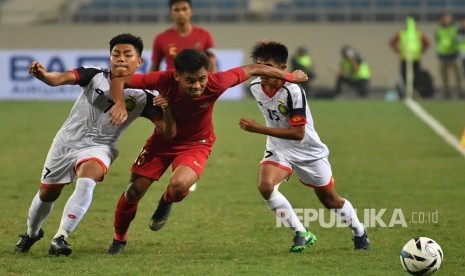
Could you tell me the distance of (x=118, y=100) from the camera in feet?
25.5

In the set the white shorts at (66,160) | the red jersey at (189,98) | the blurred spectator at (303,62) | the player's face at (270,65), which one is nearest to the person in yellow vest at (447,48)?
the blurred spectator at (303,62)

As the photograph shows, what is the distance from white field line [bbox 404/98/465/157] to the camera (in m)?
17.3

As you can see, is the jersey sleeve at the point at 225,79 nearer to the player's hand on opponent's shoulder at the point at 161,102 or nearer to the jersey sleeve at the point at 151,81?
the jersey sleeve at the point at 151,81

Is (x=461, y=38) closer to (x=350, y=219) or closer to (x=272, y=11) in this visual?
(x=272, y=11)

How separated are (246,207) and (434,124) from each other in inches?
390

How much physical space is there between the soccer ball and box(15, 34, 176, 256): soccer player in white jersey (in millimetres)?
1993

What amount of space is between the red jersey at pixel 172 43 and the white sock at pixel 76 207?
5093mm

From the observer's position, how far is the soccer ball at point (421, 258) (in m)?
7.20

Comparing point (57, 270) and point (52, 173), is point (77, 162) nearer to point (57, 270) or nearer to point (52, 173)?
point (52, 173)

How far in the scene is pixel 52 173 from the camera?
8094 millimetres

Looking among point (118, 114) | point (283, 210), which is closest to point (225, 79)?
point (118, 114)

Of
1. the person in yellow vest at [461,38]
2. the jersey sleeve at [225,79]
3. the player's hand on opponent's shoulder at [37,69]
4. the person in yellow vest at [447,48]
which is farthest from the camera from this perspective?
the person in yellow vest at [461,38]

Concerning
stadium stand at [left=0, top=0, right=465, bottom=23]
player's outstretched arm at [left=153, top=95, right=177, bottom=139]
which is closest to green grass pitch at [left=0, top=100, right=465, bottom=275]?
player's outstretched arm at [left=153, top=95, right=177, bottom=139]

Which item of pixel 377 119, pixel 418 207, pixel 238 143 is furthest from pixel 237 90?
pixel 418 207
